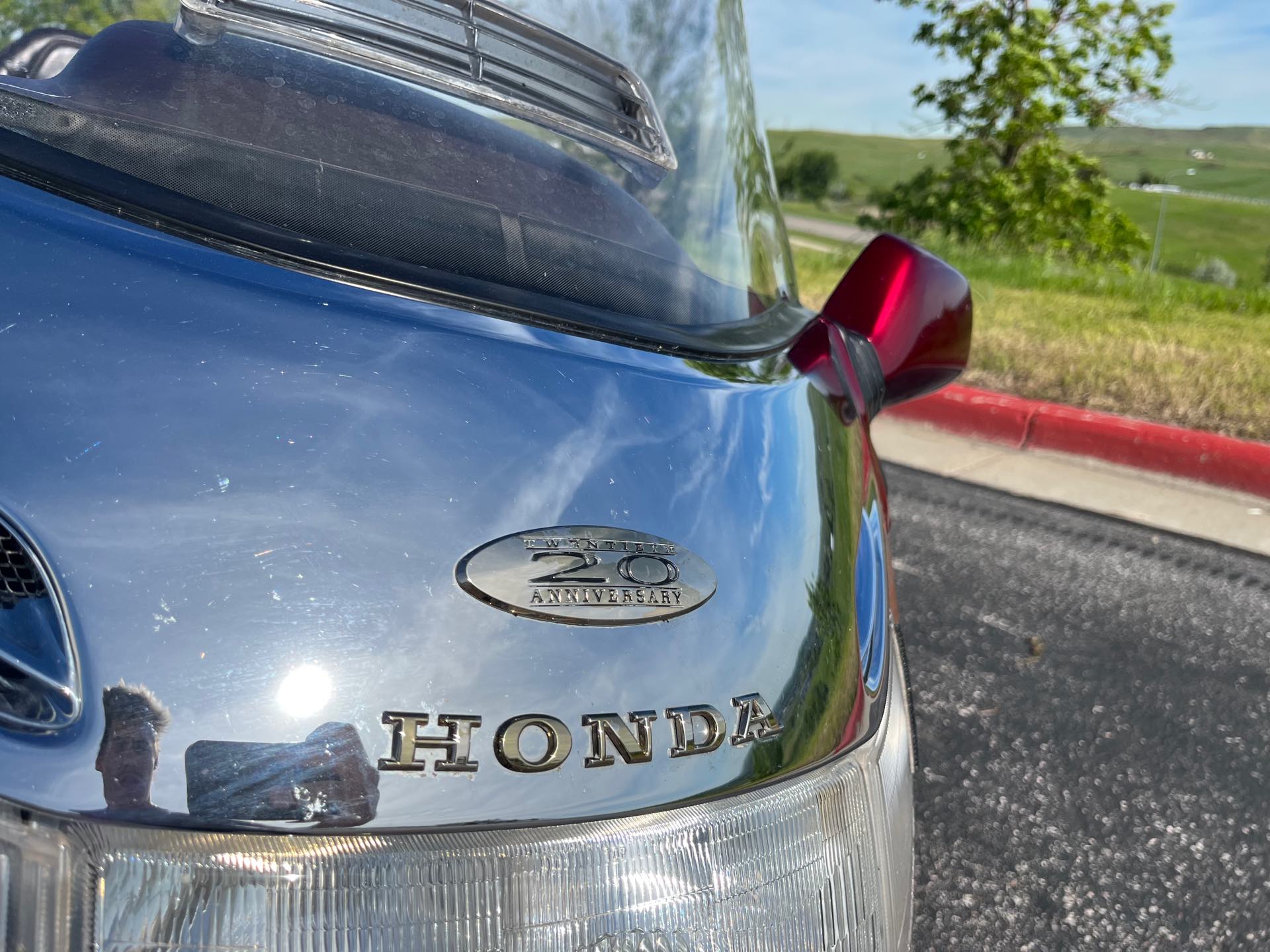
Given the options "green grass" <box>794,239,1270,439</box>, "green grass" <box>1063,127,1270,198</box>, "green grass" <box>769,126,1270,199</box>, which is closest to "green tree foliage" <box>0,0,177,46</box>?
"green grass" <box>794,239,1270,439</box>

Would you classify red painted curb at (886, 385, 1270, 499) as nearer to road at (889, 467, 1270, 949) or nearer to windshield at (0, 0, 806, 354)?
road at (889, 467, 1270, 949)

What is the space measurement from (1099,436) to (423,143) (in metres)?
3.89

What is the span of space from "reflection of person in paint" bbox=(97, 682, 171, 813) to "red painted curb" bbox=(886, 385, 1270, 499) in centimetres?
436

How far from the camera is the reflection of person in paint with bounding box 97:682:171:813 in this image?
766mm

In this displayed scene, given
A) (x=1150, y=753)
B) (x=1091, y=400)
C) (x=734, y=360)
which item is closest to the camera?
(x=734, y=360)

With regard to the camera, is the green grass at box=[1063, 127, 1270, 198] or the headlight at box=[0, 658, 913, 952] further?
the green grass at box=[1063, 127, 1270, 198]

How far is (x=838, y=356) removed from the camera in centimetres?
159

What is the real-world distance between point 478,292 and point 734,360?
0.33 meters

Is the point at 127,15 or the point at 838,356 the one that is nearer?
the point at 127,15

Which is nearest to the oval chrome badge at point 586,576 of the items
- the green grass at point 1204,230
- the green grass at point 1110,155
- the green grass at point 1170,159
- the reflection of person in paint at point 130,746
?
the reflection of person in paint at point 130,746

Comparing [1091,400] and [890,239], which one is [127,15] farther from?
[1091,400]


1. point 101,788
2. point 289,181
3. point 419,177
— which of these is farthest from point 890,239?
point 101,788

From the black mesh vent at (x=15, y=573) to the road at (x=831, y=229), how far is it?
19.7 ft

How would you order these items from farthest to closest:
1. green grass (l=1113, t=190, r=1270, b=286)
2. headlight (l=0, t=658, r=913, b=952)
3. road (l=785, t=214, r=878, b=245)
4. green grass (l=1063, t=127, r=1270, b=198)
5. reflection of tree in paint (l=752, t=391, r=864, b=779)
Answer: green grass (l=1113, t=190, r=1270, b=286) → green grass (l=1063, t=127, r=1270, b=198) → road (l=785, t=214, r=878, b=245) → reflection of tree in paint (l=752, t=391, r=864, b=779) → headlight (l=0, t=658, r=913, b=952)
